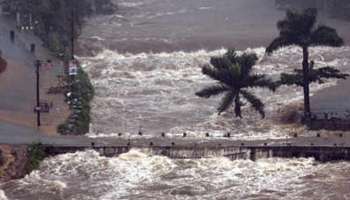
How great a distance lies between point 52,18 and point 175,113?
29.7m

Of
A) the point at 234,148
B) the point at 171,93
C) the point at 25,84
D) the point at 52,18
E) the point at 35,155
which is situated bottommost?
the point at 35,155

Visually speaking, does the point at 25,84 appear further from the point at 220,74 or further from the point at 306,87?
the point at 306,87

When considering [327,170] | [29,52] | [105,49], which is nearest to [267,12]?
[105,49]

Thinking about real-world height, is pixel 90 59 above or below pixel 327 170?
above

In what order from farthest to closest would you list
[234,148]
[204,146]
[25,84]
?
[25,84] → [204,146] → [234,148]

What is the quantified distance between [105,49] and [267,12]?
95.3 ft

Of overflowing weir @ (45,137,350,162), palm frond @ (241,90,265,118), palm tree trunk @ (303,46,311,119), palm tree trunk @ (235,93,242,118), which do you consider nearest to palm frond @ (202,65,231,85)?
palm tree trunk @ (235,93,242,118)

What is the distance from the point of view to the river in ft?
129

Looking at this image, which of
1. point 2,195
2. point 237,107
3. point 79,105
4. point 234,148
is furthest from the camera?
point 79,105

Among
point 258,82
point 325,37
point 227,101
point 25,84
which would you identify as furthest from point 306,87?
point 25,84

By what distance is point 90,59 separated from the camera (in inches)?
2943

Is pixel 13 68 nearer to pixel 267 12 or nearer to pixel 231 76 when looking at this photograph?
pixel 231 76

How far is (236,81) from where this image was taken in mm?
52031

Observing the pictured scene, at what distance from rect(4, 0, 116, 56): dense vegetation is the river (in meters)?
1.80
